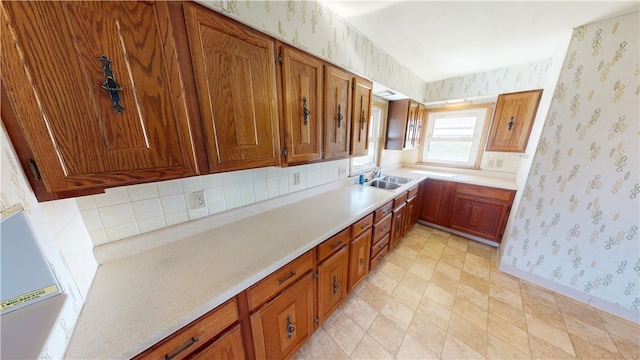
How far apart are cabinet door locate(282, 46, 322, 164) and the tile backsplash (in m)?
0.36

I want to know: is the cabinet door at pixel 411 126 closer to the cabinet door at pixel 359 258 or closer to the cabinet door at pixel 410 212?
the cabinet door at pixel 410 212

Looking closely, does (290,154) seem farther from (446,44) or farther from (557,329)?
(557,329)

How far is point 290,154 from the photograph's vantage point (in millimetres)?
1169

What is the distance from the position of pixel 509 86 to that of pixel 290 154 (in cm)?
301

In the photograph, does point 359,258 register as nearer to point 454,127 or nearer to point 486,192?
point 486,192

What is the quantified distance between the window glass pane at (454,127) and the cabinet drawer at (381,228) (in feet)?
6.84

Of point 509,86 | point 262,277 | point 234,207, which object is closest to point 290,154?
point 234,207

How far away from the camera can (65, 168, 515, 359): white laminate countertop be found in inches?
23.2

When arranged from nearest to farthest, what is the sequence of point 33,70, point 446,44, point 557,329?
point 33,70 < point 557,329 < point 446,44

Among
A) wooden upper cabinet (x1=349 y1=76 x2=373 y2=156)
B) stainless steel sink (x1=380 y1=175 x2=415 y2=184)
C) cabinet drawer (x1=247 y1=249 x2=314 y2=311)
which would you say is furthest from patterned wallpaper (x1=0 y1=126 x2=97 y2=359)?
stainless steel sink (x1=380 y1=175 x2=415 y2=184)

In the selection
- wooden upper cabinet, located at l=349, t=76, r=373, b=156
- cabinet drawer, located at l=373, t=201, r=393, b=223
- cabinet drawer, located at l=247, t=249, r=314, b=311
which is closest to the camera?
cabinet drawer, located at l=247, t=249, r=314, b=311

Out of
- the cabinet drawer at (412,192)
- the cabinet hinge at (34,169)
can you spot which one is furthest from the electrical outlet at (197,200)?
the cabinet drawer at (412,192)

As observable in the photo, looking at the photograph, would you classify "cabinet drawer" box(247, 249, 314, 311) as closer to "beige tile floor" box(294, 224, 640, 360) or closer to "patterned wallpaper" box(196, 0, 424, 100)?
"beige tile floor" box(294, 224, 640, 360)

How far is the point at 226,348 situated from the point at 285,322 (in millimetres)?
350
